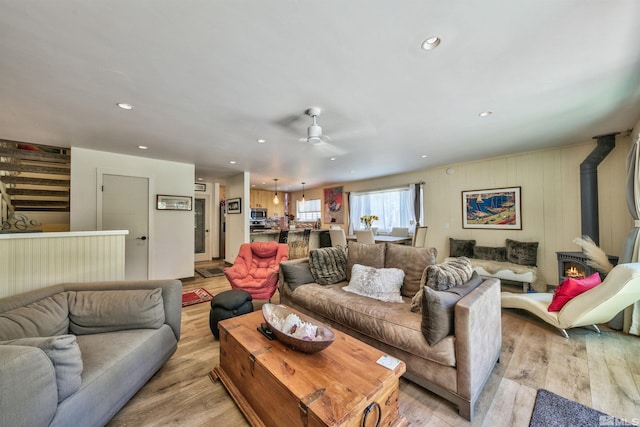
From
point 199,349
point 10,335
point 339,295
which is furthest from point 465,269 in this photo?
point 10,335

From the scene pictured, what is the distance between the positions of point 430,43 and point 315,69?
0.79 meters

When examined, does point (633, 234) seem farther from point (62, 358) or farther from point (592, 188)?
point (62, 358)

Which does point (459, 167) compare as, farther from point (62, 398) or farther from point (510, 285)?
point (62, 398)

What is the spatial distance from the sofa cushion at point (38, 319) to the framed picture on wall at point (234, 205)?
4.04 m

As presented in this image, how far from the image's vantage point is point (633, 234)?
2633 mm

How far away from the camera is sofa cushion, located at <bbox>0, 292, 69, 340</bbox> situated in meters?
1.41

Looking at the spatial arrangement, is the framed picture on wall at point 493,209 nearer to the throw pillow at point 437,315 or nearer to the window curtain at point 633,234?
the window curtain at point 633,234

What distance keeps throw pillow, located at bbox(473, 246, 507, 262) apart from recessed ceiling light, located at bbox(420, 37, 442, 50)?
4.15 m

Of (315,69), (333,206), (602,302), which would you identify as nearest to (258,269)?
(315,69)

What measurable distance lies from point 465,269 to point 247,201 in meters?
4.75

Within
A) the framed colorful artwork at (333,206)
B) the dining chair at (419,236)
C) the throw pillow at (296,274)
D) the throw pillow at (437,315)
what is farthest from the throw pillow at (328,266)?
the framed colorful artwork at (333,206)

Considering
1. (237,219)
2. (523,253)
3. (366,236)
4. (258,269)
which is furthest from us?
(237,219)

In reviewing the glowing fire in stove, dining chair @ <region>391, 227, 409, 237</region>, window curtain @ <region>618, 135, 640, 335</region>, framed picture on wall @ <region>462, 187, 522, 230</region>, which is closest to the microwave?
dining chair @ <region>391, 227, 409, 237</region>

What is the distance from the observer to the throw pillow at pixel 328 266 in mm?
2865
